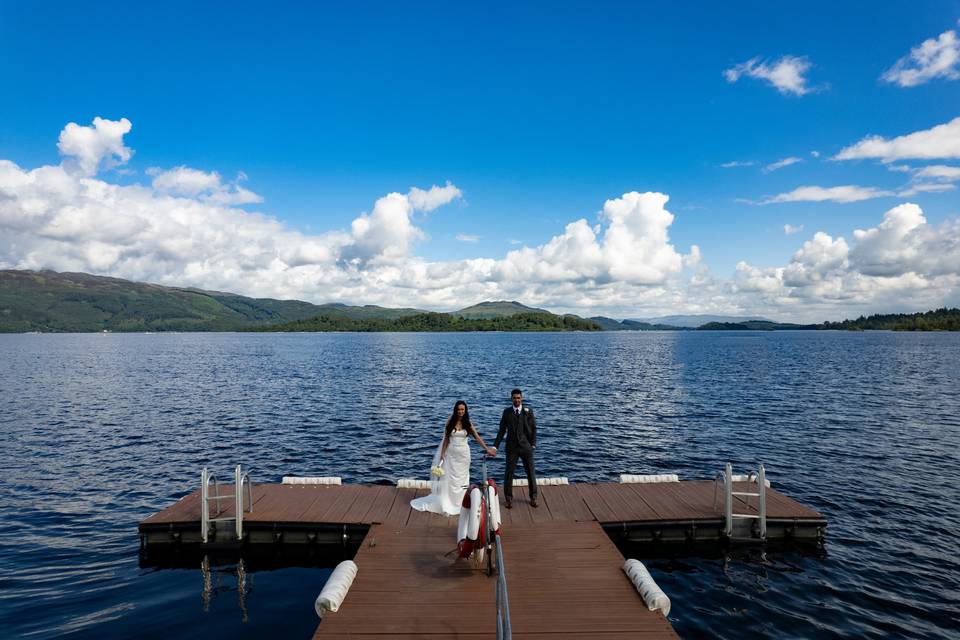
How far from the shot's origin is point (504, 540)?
13.4m

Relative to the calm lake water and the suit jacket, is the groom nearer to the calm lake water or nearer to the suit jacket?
the suit jacket

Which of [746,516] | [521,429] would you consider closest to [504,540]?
[521,429]

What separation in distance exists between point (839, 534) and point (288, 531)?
1834 cm

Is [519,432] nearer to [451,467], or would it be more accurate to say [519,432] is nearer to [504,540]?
[451,467]

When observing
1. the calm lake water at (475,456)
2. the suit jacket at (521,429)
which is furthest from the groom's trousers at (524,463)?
the calm lake water at (475,456)

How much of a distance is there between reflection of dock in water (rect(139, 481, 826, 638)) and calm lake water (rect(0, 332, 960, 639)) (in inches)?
39.4

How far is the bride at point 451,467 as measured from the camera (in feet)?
47.7

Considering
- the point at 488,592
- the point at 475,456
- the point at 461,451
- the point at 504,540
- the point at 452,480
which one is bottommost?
the point at 475,456

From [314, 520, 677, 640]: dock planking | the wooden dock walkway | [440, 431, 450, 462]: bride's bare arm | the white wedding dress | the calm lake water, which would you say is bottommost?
the calm lake water

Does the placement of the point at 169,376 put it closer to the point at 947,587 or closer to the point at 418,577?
the point at 418,577

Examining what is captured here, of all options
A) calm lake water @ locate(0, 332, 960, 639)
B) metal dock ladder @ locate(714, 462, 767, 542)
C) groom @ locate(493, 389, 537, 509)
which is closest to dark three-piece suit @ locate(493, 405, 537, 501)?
groom @ locate(493, 389, 537, 509)

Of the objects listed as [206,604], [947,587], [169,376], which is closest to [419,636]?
[206,604]

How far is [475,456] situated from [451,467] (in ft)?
56.1

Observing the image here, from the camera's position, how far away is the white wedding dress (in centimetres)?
1486
